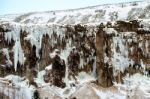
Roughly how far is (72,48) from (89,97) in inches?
217

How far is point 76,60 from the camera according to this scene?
3778cm

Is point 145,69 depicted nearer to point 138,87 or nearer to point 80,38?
point 138,87

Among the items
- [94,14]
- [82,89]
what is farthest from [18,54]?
[94,14]

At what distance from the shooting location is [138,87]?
33594 millimetres

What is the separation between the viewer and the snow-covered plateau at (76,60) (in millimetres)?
34719

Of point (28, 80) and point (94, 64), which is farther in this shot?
point (28, 80)

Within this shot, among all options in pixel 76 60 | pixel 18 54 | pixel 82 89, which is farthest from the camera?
pixel 18 54

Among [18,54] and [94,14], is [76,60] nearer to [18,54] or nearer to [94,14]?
[18,54]

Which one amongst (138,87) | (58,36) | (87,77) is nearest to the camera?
(138,87)

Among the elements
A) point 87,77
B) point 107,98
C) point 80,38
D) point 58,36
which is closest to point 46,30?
point 58,36

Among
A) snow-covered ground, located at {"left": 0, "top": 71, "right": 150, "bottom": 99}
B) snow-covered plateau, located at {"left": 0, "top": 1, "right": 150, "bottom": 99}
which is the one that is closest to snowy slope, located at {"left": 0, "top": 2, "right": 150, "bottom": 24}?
snow-covered plateau, located at {"left": 0, "top": 1, "right": 150, "bottom": 99}

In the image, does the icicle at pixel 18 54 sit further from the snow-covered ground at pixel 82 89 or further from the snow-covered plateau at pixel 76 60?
the snow-covered ground at pixel 82 89

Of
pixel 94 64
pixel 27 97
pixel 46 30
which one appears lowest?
pixel 27 97

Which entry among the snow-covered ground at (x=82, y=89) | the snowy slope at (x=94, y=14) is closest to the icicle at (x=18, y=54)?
the snow-covered ground at (x=82, y=89)
